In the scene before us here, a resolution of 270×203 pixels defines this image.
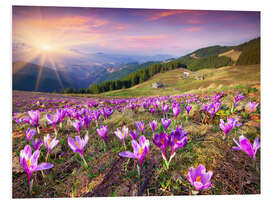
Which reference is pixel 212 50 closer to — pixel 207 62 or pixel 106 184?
pixel 207 62

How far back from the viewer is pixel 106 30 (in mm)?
2867

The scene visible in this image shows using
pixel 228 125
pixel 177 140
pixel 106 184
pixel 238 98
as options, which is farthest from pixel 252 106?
pixel 106 184

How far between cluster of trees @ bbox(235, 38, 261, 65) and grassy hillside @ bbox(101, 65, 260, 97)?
11 cm

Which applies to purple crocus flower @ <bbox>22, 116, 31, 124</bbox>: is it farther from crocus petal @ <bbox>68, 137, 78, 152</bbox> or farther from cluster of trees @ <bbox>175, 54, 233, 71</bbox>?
cluster of trees @ <bbox>175, 54, 233, 71</bbox>

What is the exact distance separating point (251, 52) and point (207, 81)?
930 millimetres

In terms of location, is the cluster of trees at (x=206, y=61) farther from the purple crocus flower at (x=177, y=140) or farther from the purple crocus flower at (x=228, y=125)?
the purple crocus flower at (x=177, y=140)

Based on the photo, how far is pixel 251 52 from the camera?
277cm

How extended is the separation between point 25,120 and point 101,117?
1114 millimetres

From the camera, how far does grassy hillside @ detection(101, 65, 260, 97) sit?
2832mm

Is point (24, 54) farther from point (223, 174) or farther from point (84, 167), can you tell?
point (223, 174)

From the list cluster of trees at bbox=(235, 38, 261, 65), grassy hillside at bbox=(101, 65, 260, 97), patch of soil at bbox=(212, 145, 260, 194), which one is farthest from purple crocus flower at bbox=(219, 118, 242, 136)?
cluster of trees at bbox=(235, 38, 261, 65)

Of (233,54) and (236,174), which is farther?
(233,54)

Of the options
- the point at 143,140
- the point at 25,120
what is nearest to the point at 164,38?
the point at 143,140

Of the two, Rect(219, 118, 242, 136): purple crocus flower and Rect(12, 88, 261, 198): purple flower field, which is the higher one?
Rect(219, 118, 242, 136): purple crocus flower
